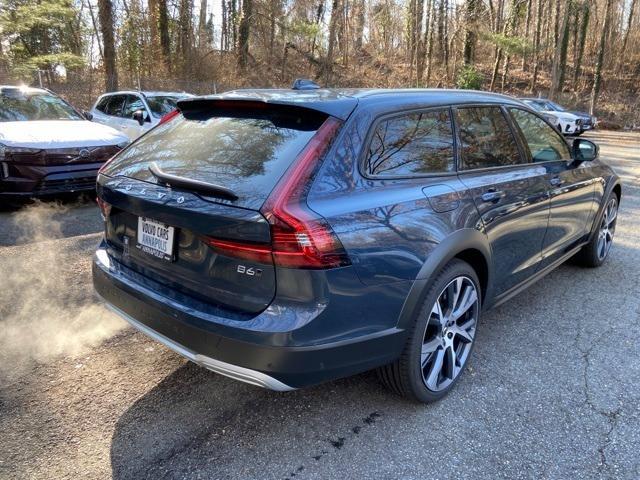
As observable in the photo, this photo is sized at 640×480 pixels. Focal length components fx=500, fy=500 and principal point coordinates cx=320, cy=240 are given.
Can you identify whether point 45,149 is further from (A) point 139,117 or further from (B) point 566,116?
(B) point 566,116

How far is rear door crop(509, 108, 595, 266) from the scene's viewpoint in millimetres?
3777

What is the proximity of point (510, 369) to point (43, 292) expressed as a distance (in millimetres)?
3629

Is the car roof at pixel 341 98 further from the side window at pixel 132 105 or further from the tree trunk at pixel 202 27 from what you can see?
the tree trunk at pixel 202 27

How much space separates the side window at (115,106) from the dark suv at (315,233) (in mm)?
8269

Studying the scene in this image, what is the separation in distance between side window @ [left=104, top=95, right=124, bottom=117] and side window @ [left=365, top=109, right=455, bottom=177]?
9125 mm

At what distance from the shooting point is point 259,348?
84.7 inches

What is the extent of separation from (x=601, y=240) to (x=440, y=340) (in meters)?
3.15

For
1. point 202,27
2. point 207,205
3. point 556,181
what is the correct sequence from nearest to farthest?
point 207,205 < point 556,181 < point 202,27

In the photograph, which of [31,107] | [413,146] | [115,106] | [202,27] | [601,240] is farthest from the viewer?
[202,27]

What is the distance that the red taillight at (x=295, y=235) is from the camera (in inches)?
82.4

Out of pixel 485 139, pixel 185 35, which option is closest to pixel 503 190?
pixel 485 139

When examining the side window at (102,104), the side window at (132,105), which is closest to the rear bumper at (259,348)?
the side window at (132,105)

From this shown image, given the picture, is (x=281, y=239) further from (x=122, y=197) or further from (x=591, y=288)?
(x=591, y=288)

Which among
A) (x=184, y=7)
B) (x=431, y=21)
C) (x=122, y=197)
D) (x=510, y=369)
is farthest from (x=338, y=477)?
(x=431, y=21)
